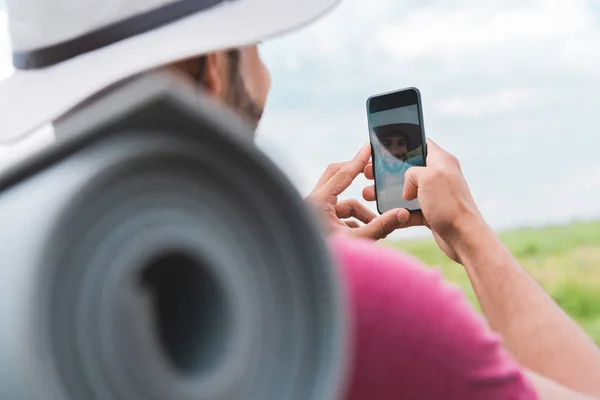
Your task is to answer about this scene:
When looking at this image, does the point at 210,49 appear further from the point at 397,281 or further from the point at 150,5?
the point at 397,281

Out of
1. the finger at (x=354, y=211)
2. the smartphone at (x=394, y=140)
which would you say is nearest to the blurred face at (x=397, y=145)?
the smartphone at (x=394, y=140)

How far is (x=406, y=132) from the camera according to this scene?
1671 millimetres

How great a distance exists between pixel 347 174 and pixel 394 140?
4.8 inches

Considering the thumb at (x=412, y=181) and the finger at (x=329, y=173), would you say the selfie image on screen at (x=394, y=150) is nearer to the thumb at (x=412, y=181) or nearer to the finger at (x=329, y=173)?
the finger at (x=329, y=173)

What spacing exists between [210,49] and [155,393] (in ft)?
1.10

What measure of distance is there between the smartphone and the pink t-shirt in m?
0.92

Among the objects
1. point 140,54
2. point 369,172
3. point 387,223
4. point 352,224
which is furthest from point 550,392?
point 369,172

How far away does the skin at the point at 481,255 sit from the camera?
767 millimetres

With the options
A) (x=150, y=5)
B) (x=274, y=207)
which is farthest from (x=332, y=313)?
(x=150, y=5)

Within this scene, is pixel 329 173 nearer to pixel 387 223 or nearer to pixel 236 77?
pixel 387 223

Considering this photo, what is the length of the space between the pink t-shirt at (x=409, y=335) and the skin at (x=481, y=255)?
71mm

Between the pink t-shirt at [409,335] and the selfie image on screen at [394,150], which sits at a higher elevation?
the selfie image on screen at [394,150]

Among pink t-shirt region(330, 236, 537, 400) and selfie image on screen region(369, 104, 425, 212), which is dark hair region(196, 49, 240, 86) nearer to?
pink t-shirt region(330, 236, 537, 400)

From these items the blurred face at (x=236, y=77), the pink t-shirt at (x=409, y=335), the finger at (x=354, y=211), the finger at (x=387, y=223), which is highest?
the finger at (x=354, y=211)
